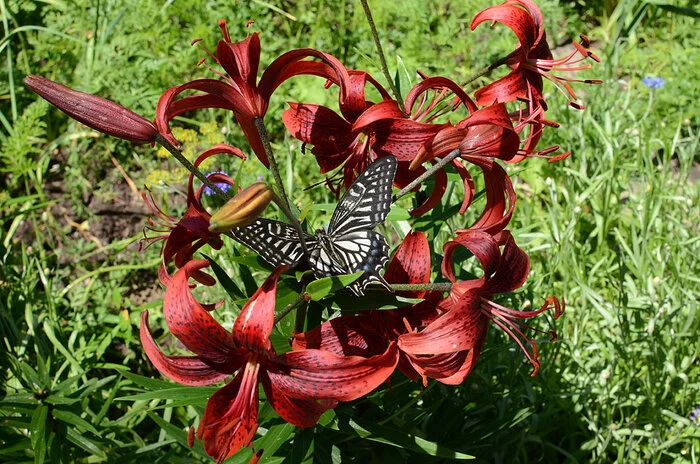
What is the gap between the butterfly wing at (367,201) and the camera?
811 mm

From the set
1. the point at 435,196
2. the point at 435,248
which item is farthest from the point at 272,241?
the point at 435,248

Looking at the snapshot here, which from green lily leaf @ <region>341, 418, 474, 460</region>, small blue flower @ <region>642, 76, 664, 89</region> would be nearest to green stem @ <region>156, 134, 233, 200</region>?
green lily leaf @ <region>341, 418, 474, 460</region>

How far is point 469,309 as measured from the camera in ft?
2.80

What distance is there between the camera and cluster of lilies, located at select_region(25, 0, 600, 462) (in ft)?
2.57

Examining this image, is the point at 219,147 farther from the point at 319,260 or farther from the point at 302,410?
the point at 302,410

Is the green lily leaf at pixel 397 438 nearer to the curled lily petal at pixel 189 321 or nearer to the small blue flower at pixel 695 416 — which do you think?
the curled lily petal at pixel 189 321

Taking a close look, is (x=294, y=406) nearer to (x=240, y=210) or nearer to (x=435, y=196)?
(x=240, y=210)

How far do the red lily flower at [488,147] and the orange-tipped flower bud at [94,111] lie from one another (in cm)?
34

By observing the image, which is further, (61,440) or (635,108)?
(635,108)

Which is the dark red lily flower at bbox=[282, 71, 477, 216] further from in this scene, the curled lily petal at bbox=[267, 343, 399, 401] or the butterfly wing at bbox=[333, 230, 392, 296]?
the curled lily petal at bbox=[267, 343, 399, 401]

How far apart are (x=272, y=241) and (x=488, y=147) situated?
0.30m

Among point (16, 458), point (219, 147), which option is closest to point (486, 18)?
point (219, 147)

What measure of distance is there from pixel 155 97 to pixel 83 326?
88 cm

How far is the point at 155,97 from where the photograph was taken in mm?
2445
